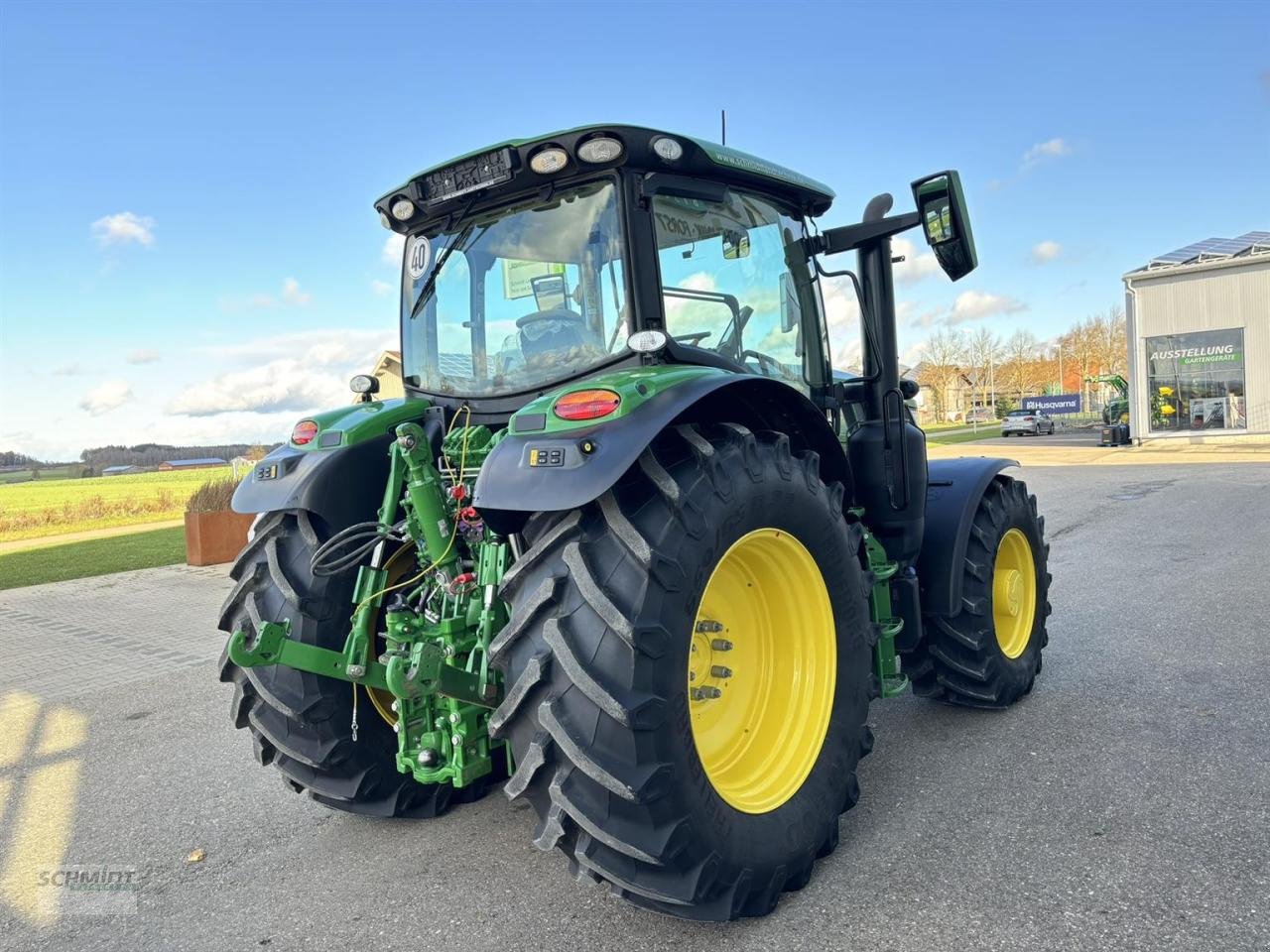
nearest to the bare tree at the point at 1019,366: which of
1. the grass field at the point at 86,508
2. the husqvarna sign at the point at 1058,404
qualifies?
the husqvarna sign at the point at 1058,404

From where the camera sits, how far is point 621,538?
8.01 ft

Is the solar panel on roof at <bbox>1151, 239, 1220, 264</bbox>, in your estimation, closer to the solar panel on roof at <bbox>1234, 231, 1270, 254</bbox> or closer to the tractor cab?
the solar panel on roof at <bbox>1234, 231, 1270, 254</bbox>

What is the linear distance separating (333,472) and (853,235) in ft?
8.06

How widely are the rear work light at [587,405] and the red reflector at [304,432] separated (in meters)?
1.41

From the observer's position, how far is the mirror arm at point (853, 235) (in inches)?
148

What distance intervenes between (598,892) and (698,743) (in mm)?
566

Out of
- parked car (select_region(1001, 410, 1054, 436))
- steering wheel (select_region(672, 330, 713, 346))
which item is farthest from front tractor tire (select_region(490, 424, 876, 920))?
parked car (select_region(1001, 410, 1054, 436))

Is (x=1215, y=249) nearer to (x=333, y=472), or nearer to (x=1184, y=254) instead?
(x=1184, y=254)

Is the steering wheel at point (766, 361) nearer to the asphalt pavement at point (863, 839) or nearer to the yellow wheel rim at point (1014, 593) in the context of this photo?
the yellow wheel rim at point (1014, 593)

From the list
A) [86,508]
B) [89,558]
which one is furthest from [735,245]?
[86,508]

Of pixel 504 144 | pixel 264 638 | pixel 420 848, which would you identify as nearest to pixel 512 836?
pixel 420 848

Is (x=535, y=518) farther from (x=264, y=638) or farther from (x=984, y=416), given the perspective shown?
(x=984, y=416)

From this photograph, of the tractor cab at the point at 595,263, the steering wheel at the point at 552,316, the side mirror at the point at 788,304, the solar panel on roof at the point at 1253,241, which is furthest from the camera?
the solar panel on roof at the point at 1253,241

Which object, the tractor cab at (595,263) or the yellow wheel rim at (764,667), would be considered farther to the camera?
the tractor cab at (595,263)
